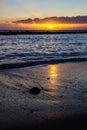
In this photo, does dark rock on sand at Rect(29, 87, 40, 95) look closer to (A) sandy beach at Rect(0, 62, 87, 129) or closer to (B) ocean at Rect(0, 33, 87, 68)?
(A) sandy beach at Rect(0, 62, 87, 129)

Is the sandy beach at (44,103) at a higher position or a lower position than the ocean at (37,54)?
higher

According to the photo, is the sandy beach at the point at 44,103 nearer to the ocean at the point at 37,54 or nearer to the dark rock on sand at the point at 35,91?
the dark rock on sand at the point at 35,91

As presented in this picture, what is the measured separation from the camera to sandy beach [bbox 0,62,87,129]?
24.0 ft

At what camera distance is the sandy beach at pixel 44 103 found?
24.0 ft

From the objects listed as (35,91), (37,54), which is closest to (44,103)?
(35,91)

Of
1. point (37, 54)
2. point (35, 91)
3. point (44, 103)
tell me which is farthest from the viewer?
point (37, 54)

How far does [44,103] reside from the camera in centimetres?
891

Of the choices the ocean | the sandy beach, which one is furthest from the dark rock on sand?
the ocean

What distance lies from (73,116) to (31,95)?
7.99 ft

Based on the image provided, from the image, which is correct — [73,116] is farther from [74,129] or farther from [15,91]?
[15,91]

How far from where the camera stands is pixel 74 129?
6910mm

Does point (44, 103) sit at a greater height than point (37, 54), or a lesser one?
greater

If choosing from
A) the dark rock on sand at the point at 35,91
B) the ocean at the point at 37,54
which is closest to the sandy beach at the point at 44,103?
the dark rock on sand at the point at 35,91

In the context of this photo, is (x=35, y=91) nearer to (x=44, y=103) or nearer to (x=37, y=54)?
(x=44, y=103)
